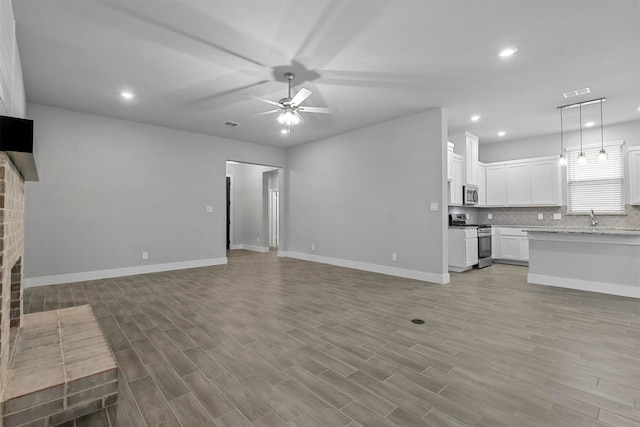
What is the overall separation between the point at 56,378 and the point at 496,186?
848 centimetres

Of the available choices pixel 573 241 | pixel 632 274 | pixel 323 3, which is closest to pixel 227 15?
pixel 323 3

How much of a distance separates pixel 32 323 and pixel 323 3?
3774mm

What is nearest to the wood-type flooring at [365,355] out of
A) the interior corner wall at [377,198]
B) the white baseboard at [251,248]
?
the interior corner wall at [377,198]

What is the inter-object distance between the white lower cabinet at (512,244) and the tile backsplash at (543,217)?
57 cm

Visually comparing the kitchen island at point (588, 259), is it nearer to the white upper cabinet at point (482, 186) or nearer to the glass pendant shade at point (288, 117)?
the white upper cabinet at point (482, 186)

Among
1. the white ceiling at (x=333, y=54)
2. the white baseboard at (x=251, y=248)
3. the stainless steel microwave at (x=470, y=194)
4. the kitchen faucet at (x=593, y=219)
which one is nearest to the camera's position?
the white ceiling at (x=333, y=54)

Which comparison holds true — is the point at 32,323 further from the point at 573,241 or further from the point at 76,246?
the point at 573,241

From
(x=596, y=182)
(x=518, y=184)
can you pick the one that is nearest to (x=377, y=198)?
(x=518, y=184)

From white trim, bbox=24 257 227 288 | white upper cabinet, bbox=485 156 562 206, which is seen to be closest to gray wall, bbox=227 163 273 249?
white trim, bbox=24 257 227 288

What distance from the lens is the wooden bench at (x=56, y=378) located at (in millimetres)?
1582

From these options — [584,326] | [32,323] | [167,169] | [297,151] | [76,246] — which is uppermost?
[297,151]

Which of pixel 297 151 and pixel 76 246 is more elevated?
pixel 297 151

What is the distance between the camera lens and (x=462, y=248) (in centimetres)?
597

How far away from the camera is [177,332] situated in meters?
2.92
